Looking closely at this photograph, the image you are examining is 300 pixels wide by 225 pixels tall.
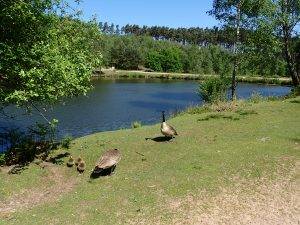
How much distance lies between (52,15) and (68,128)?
71.3 feet

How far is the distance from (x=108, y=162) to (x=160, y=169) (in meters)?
2.30

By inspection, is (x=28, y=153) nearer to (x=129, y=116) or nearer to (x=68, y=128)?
(x=68, y=128)

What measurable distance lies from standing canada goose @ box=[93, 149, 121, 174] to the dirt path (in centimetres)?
123

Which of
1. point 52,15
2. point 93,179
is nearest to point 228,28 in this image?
point 52,15

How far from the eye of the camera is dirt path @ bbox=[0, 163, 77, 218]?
17955 mm

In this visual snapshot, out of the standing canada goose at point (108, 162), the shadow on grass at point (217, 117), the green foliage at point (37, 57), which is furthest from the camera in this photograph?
the shadow on grass at point (217, 117)

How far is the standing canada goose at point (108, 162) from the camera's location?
19.7 meters

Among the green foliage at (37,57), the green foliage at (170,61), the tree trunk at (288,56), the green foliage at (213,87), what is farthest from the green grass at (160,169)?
the green foliage at (170,61)

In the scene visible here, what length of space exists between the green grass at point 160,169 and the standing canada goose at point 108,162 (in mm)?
443

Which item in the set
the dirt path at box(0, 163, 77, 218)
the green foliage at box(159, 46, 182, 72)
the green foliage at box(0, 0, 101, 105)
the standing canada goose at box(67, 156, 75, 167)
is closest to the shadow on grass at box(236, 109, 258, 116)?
the green foliage at box(0, 0, 101, 105)

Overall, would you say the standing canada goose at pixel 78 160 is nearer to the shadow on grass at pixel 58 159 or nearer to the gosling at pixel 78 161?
the gosling at pixel 78 161

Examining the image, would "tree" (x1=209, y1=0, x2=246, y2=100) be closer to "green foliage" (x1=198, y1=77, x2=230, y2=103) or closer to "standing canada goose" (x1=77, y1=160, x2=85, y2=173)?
"green foliage" (x1=198, y1=77, x2=230, y2=103)

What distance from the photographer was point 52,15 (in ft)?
71.8

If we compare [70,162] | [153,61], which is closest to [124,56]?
[153,61]
